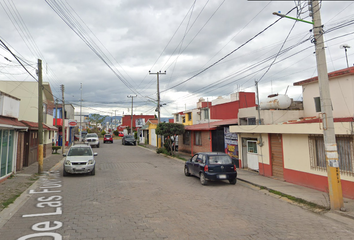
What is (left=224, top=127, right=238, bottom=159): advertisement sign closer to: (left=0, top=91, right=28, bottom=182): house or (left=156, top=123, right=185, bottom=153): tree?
(left=156, top=123, right=185, bottom=153): tree

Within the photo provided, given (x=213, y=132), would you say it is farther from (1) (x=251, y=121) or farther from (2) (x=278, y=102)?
(2) (x=278, y=102)

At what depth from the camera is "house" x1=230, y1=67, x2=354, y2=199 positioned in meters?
8.48

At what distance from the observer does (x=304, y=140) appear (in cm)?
1026

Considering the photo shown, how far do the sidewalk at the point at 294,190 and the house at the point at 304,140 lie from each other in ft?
1.22

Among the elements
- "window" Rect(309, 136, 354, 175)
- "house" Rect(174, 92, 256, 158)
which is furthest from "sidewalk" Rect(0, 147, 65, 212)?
"house" Rect(174, 92, 256, 158)

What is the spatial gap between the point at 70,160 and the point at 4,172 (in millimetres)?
2884

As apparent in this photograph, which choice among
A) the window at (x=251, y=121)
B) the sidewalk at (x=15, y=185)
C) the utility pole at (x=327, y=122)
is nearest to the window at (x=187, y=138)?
the window at (x=251, y=121)

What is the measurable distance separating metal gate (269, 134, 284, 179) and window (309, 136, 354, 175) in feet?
6.85

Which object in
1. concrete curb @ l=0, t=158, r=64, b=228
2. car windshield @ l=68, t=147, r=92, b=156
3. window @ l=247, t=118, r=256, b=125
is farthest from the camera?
window @ l=247, t=118, r=256, b=125

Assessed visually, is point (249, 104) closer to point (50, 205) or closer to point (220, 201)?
point (220, 201)

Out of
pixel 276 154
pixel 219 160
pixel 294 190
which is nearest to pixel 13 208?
pixel 219 160

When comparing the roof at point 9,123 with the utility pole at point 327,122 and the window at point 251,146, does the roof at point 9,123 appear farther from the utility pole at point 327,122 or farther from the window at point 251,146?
the window at point 251,146

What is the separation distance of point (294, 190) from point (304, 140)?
→ 83.6 inches

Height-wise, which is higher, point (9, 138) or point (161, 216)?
point (9, 138)
